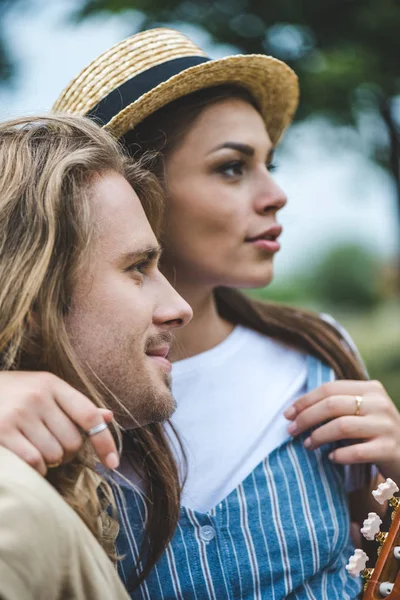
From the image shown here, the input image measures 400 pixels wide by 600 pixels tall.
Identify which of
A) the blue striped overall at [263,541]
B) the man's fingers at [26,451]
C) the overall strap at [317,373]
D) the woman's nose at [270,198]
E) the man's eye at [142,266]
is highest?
the woman's nose at [270,198]

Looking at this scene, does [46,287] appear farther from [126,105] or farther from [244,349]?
[244,349]

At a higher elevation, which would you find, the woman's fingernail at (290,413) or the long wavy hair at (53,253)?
the long wavy hair at (53,253)

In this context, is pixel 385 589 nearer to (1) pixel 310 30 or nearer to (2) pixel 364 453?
(2) pixel 364 453

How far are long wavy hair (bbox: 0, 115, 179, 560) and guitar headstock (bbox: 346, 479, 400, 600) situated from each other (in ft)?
1.68

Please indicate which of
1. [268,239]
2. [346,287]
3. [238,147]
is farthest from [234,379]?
[346,287]

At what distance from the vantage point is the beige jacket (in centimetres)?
124

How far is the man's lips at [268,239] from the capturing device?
2.38 meters

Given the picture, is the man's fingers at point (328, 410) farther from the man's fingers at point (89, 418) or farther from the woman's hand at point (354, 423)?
the man's fingers at point (89, 418)

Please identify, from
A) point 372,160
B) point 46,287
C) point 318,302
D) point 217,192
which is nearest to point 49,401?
point 46,287

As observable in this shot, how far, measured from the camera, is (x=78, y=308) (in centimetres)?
180

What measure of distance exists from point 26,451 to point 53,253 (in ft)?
1.68

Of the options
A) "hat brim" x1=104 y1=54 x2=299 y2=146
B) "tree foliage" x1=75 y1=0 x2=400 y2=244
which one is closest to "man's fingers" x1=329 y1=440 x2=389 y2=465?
"hat brim" x1=104 y1=54 x2=299 y2=146

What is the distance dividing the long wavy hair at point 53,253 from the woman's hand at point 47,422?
6.1 inches

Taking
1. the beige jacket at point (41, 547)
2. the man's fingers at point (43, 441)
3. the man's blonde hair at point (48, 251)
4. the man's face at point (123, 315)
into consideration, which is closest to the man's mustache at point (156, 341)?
the man's face at point (123, 315)
